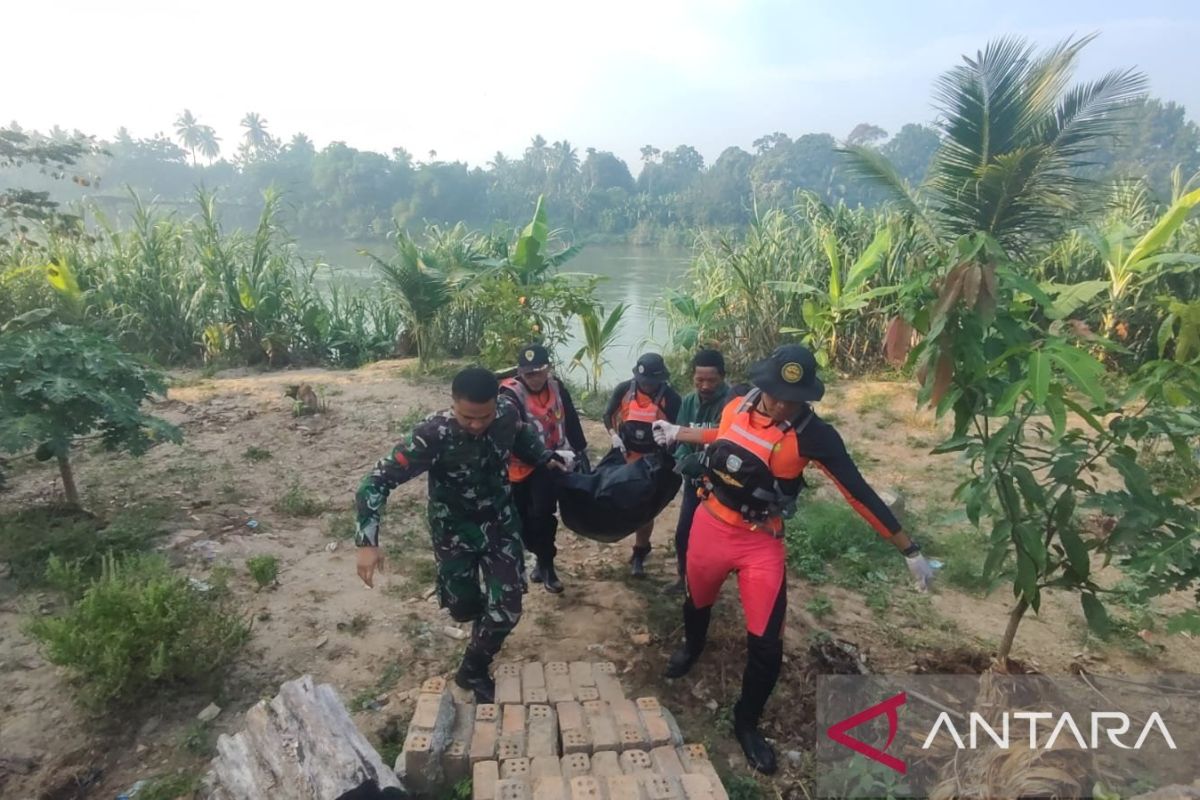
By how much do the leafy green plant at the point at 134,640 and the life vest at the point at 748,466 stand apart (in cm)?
236

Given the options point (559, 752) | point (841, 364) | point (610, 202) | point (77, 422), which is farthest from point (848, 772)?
point (610, 202)

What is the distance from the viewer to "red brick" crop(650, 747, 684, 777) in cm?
233

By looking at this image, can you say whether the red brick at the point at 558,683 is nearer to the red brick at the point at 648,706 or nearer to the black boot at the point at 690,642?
the red brick at the point at 648,706

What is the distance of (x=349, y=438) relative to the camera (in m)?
6.91

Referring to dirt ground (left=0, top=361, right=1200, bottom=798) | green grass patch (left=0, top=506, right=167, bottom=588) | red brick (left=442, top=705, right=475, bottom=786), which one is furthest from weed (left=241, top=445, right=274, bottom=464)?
red brick (left=442, top=705, right=475, bottom=786)

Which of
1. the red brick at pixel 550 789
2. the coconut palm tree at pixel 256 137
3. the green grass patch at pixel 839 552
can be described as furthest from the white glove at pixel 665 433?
the coconut palm tree at pixel 256 137

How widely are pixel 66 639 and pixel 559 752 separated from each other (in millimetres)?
2024

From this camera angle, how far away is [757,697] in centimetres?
281

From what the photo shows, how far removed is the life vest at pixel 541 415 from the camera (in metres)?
3.70

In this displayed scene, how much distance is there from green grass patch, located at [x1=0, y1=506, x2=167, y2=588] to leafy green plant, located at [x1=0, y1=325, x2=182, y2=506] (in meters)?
0.37

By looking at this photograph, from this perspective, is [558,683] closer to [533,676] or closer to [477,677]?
[533,676]

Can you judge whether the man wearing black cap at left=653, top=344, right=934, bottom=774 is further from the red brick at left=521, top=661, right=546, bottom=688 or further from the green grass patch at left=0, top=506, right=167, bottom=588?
the green grass patch at left=0, top=506, right=167, bottom=588

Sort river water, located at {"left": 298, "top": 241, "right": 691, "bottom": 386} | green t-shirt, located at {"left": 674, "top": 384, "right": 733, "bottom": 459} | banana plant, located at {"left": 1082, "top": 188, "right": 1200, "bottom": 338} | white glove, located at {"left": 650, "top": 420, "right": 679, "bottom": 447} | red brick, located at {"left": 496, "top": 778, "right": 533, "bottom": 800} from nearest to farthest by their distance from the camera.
A: 1. red brick, located at {"left": 496, "top": 778, "right": 533, "bottom": 800}
2. white glove, located at {"left": 650, "top": 420, "right": 679, "bottom": 447}
3. green t-shirt, located at {"left": 674, "top": 384, "right": 733, "bottom": 459}
4. banana plant, located at {"left": 1082, "top": 188, "right": 1200, "bottom": 338}
5. river water, located at {"left": 298, "top": 241, "right": 691, "bottom": 386}

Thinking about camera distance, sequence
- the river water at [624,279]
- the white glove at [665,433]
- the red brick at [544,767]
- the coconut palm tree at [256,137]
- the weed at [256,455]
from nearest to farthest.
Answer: the red brick at [544,767] < the white glove at [665,433] < the weed at [256,455] < the river water at [624,279] < the coconut palm tree at [256,137]
